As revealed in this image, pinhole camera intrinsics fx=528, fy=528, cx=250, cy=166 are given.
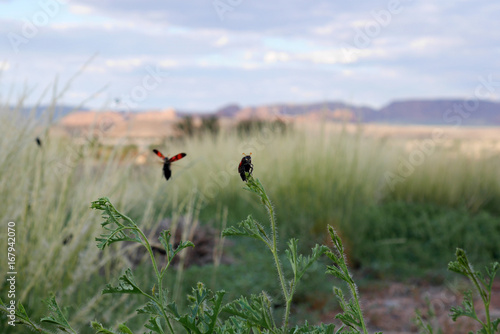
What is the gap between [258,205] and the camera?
20.9 ft

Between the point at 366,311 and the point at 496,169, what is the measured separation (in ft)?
19.9

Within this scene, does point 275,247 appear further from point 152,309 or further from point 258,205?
point 258,205

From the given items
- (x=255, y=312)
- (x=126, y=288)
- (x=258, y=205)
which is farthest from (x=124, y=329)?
(x=258, y=205)

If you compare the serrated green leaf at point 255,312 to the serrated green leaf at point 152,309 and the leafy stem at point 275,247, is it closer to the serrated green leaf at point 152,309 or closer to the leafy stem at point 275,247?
the leafy stem at point 275,247

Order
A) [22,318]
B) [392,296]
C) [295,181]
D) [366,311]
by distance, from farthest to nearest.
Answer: [295,181] → [392,296] → [366,311] → [22,318]

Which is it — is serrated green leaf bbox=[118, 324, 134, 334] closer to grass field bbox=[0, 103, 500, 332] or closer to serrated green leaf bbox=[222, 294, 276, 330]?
serrated green leaf bbox=[222, 294, 276, 330]

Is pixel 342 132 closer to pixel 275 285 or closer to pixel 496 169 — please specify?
pixel 275 285

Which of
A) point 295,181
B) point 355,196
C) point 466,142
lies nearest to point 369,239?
point 355,196

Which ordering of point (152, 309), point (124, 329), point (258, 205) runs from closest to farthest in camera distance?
point (124, 329)
point (152, 309)
point (258, 205)

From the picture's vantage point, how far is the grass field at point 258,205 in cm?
318

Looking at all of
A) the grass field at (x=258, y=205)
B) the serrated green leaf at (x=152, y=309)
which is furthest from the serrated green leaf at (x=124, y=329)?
the grass field at (x=258, y=205)

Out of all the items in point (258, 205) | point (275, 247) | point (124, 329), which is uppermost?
point (275, 247)

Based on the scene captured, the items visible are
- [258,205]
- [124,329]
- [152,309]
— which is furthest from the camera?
[258,205]

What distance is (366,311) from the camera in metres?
4.18
